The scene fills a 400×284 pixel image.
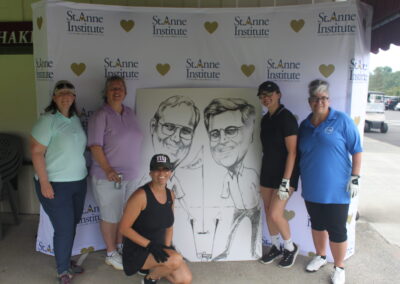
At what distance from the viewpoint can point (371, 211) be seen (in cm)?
508

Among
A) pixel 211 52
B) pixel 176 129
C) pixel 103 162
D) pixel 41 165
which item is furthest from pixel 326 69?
pixel 41 165

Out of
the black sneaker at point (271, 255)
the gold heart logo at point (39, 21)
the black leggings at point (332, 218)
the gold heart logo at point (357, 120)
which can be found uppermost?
the gold heart logo at point (39, 21)

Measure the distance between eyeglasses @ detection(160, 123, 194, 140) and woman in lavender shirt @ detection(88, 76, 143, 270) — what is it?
29 cm

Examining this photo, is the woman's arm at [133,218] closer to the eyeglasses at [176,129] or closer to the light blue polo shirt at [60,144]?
the light blue polo shirt at [60,144]

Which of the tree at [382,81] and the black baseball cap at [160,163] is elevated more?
the tree at [382,81]

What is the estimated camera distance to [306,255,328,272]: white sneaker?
3.25 m

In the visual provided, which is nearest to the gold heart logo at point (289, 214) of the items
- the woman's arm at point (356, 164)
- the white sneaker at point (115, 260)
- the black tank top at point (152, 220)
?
the woman's arm at point (356, 164)

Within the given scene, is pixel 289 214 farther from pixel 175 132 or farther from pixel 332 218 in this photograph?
pixel 175 132

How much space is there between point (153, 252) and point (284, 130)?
4.71 ft

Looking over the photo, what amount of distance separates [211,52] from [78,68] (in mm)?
1294

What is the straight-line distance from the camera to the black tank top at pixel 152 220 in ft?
8.68

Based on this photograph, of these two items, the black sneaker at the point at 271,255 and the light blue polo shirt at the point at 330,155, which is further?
the black sneaker at the point at 271,255

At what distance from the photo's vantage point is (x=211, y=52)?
352cm

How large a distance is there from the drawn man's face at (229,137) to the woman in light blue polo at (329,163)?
559mm
